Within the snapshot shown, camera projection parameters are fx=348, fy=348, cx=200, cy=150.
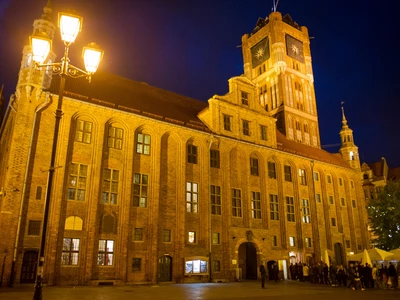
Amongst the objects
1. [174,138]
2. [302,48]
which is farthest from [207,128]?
[302,48]

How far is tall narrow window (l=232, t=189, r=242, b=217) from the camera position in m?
32.0

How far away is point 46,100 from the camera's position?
81.4 feet

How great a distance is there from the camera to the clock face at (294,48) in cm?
6231

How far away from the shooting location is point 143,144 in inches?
1126

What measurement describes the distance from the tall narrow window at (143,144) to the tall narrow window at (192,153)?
3954 millimetres

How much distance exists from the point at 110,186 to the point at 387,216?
32.5m

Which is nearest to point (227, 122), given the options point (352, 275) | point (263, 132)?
point (263, 132)

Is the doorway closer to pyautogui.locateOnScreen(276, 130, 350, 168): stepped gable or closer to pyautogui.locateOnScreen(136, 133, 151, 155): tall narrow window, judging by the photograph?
pyautogui.locateOnScreen(136, 133, 151, 155): tall narrow window

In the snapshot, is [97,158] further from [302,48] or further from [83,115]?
[302,48]

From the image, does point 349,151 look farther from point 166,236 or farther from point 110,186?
point 110,186

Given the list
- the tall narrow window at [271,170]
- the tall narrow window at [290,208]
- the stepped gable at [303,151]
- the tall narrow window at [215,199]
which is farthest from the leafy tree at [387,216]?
the tall narrow window at [215,199]

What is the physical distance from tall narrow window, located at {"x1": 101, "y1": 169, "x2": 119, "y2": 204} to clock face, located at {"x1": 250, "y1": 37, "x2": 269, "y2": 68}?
44.6 meters

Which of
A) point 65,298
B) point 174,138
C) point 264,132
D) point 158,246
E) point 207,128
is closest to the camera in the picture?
point 65,298

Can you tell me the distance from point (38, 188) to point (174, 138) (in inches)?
464
